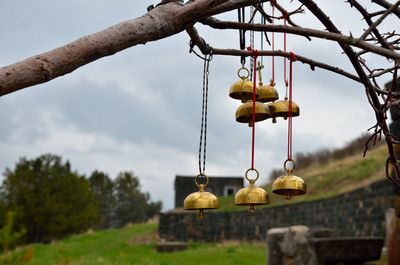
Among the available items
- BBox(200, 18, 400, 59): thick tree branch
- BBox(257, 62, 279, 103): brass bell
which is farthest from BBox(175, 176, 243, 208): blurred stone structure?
BBox(200, 18, 400, 59): thick tree branch

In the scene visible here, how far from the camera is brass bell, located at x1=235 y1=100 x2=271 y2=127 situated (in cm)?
313

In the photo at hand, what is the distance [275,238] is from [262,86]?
562 centimetres

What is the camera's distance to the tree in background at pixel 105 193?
148 ft

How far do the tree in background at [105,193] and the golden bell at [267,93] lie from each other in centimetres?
4208

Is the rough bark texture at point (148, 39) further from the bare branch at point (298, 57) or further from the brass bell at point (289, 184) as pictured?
the brass bell at point (289, 184)

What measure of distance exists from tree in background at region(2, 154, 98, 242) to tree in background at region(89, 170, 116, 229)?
1165 cm

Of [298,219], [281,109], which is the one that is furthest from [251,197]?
[298,219]

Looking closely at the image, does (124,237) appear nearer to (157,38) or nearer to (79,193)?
(79,193)

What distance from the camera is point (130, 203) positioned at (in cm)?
4759

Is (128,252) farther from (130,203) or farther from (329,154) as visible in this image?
(130,203)

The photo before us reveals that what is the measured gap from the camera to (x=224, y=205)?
2398 centimetres

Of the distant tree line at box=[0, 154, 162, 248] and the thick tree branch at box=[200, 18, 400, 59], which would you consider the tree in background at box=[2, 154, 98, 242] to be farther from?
the thick tree branch at box=[200, 18, 400, 59]

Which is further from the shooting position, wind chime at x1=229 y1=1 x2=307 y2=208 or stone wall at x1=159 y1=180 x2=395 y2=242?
stone wall at x1=159 y1=180 x2=395 y2=242

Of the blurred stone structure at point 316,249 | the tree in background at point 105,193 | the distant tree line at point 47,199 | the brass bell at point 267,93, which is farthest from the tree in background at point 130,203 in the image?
the brass bell at point 267,93
